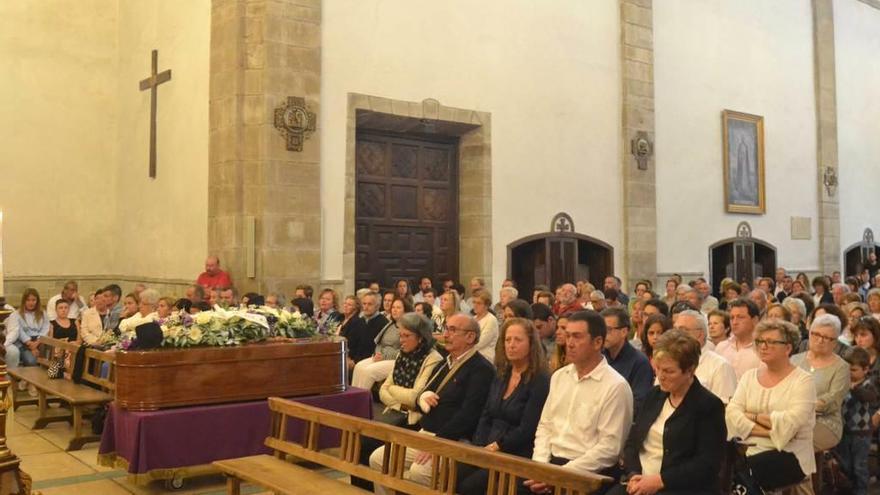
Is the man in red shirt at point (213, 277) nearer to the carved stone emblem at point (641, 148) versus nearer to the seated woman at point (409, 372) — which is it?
the seated woman at point (409, 372)

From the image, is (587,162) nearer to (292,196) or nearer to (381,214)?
(381,214)

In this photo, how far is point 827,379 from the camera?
5770 mm

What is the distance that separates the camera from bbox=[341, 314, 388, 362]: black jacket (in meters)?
9.71

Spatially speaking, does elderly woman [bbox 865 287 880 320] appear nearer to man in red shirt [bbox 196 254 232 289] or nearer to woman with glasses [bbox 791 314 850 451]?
woman with glasses [bbox 791 314 850 451]

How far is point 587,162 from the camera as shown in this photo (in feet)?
51.5

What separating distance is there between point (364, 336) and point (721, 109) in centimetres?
1107

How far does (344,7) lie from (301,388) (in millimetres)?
7653

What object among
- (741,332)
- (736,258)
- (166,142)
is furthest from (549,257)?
(741,332)

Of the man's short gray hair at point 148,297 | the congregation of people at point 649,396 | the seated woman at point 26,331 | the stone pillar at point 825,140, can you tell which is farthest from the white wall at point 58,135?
the stone pillar at point 825,140

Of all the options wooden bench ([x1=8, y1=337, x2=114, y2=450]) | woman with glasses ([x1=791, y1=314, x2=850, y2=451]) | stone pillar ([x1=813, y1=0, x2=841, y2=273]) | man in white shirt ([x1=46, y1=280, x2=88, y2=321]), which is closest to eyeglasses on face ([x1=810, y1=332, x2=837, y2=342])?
woman with glasses ([x1=791, y1=314, x2=850, y2=451])

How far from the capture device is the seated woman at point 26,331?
1104 centimetres

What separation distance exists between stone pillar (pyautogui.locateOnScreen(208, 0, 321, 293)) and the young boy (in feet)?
25.9

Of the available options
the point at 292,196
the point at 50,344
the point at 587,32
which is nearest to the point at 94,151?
the point at 292,196

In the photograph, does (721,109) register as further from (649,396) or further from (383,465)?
(383,465)
